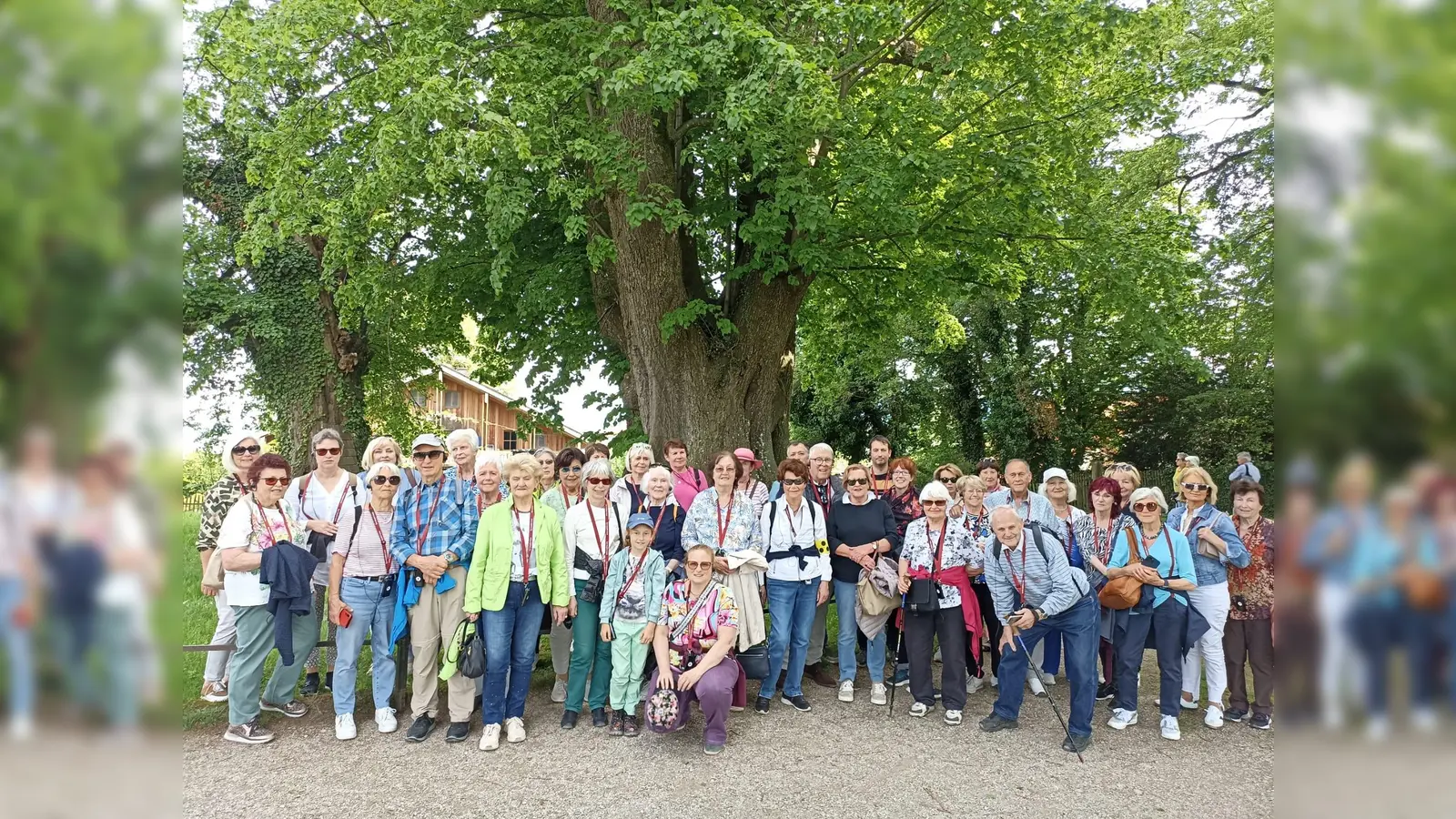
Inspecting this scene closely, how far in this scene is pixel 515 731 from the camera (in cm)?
618

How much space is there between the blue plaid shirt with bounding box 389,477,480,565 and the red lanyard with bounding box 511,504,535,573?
32 centimetres

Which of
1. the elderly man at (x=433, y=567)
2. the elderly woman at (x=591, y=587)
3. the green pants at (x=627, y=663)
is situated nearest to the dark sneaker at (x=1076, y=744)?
the green pants at (x=627, y=663)

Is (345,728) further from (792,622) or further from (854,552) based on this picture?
(854,552)

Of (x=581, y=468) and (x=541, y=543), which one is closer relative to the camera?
(x=541, y=543)

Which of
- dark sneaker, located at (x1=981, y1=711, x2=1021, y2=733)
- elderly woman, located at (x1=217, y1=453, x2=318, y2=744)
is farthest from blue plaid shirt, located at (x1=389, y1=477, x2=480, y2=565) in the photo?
dark sneaker, located at (x1=981, y1=711, x2=1021, y2=733)

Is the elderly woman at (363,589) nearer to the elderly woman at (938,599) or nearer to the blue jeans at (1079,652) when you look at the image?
the elderly woman at (938,599)

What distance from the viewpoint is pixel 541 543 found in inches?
250

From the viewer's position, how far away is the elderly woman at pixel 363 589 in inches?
241

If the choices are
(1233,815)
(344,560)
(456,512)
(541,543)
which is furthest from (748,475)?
(1233,815)

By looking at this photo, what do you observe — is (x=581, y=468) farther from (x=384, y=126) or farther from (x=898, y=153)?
(x=898, y=153)

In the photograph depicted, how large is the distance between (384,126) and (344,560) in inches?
172

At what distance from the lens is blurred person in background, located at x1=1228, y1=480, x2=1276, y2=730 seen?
21.3 feet
